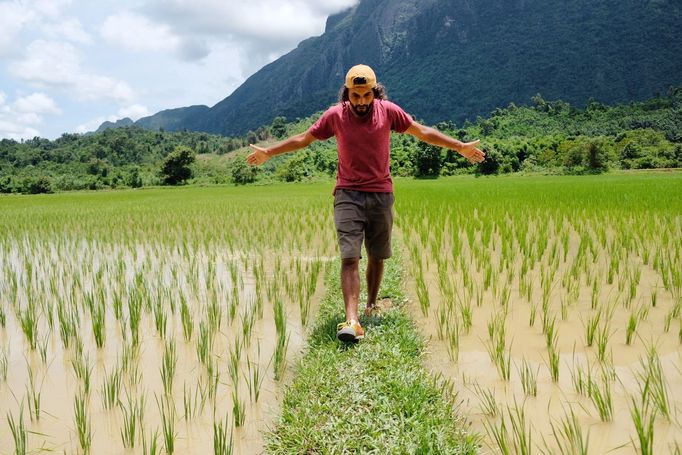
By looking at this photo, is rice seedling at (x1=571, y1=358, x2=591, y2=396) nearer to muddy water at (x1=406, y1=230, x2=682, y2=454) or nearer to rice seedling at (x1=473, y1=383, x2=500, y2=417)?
muddy water at (x1=406, y1=230, x2=682, y2=454)

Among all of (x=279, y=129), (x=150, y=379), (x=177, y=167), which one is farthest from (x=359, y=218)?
(x=279, y=129)

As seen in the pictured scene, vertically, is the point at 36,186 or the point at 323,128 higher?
the point at 323,128

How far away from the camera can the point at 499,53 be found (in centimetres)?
9488

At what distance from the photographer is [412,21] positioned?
124m

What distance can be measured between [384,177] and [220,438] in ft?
5.74

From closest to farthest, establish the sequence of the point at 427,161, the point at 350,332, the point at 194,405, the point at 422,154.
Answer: the point at 194,405 < the point at 350,332 < the point at 422,154 < the point at 427,161

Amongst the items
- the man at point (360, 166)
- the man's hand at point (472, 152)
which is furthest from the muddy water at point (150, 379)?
the man's hand at point (472, 152)

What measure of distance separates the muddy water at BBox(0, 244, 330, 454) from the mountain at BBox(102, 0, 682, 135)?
267 ft

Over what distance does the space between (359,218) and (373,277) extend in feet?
1.51

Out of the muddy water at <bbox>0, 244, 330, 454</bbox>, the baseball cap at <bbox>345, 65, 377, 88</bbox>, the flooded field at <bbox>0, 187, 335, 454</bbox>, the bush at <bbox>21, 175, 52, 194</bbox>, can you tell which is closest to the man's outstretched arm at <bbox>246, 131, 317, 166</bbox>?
the baseball cap at <bbox>345, 65, 377, 88</bbox>

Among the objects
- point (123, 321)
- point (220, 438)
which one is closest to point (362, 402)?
point (220, 438)

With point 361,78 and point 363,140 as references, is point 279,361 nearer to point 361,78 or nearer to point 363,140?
point 363,140

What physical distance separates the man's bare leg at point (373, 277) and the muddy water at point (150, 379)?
0.46m

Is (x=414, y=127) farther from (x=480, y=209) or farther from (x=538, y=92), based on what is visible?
(x=538, y=92)
